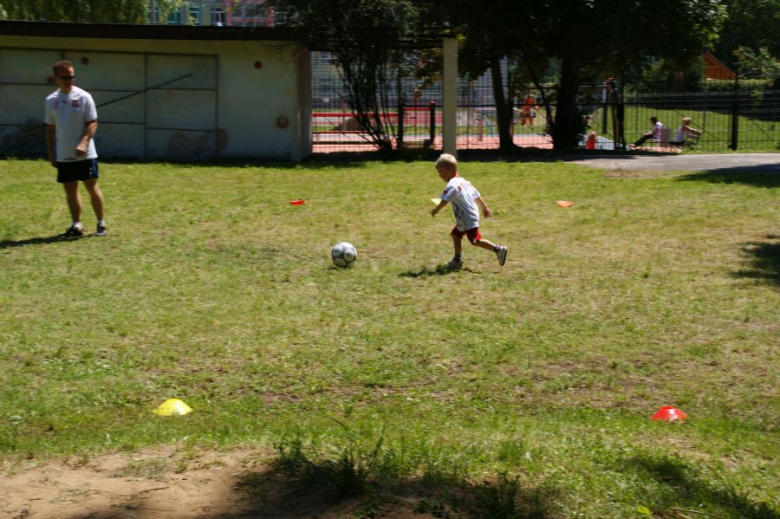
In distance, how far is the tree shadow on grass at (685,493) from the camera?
4.38 metres

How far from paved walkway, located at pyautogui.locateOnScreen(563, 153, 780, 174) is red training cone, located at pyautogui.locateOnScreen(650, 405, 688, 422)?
511 inches

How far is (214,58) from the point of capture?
20.9 metres

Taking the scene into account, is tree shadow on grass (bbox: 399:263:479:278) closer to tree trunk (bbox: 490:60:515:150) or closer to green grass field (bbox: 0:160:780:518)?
green grass field (bbox: 0:160:780:518)

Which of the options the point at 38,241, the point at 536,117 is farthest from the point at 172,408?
the point at 536,117

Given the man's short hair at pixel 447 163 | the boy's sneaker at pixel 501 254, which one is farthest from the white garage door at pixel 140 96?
the boy's sneaker at pixel 501 254

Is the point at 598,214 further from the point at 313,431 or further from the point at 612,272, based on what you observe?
the point at 313,431

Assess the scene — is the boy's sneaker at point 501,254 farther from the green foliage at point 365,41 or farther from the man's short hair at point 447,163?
the green foliage at point 365,41

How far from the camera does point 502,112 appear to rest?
24031mm

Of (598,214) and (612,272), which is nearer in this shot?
(612,272)

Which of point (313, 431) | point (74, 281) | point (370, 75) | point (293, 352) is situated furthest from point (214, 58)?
point (313, 431)

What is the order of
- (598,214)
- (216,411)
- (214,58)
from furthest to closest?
(214,58)
(598,214)
(216,411)

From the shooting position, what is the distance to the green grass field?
4.92 meters

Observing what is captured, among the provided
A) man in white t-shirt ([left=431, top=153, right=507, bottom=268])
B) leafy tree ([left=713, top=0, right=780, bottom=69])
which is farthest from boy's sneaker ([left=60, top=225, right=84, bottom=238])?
leafy tree ([left=713, top=0, right=780, bottom=69])

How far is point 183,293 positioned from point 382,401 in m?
3.18
